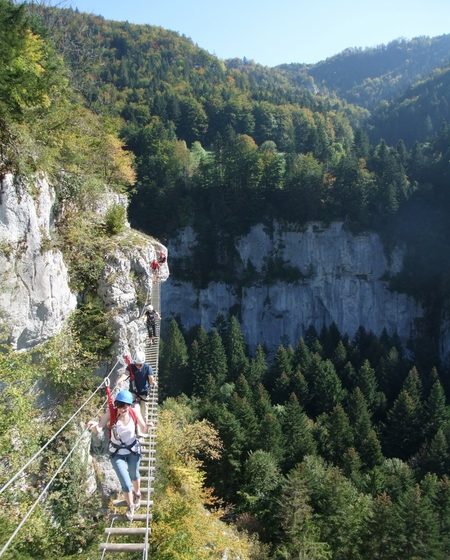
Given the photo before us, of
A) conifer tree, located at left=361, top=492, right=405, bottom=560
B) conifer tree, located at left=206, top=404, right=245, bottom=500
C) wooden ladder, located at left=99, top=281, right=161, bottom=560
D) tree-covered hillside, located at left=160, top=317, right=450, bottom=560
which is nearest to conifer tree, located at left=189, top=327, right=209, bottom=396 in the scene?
tree-covered hillside, located at left=160, top=317, right=450, bottom=560

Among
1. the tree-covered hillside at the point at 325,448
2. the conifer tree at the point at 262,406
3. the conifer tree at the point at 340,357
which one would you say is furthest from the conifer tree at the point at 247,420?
the conifer tree at the point at 340,357

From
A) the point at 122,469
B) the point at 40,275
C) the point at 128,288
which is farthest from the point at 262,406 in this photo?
the point at 122,469

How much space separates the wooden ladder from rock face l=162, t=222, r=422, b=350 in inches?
1752

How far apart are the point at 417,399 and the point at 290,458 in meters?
12.3

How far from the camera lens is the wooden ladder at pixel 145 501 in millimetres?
8572

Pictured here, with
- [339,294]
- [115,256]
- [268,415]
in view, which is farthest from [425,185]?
[115,256]

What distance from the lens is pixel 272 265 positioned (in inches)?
2579

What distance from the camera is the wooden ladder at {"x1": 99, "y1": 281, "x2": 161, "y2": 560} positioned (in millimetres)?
8572

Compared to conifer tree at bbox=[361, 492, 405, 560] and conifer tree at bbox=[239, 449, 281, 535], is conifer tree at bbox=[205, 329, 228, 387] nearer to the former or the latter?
conifer tree at bbox=[239, 449, 281, 535]

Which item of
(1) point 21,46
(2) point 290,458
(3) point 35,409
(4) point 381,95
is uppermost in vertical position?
(4) point 381,95

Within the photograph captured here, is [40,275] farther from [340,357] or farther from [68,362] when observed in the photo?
[340,357]

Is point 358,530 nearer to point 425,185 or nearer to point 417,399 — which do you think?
point 417,399

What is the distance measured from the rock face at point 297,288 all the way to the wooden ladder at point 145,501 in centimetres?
4450

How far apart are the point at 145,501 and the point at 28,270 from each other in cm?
582
